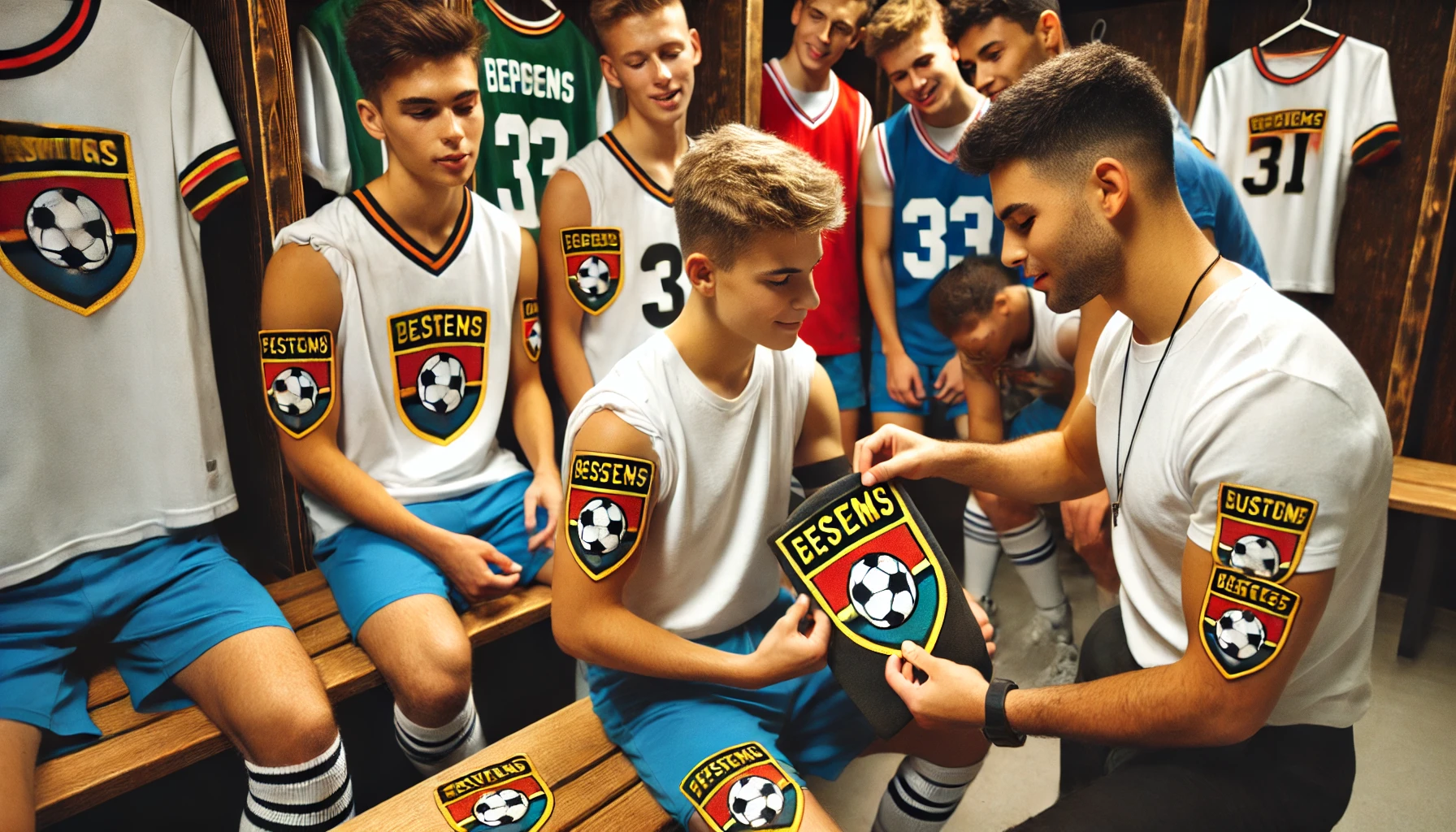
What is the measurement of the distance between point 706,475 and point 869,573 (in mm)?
319

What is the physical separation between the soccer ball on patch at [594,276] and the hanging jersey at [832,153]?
2.61 ft

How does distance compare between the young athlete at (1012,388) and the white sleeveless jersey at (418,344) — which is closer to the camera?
the white sleeveless jersey at (418,344)

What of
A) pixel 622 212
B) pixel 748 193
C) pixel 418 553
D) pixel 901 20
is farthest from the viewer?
pixel 901 20

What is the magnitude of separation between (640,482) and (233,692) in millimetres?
762

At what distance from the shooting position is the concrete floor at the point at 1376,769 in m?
2.00

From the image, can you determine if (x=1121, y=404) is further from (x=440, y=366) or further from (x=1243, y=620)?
(x=440, y=366)

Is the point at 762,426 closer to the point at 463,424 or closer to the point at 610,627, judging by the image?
the point at 610,627

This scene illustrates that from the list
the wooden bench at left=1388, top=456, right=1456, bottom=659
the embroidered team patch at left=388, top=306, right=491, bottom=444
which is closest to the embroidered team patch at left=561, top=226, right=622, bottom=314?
the embroidered team patch at left=388, top=306, right=491, bottom=444

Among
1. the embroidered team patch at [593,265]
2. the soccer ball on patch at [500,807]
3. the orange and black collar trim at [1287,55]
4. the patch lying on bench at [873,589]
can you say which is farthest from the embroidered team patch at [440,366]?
the orange and black collar trim at [1287,55]

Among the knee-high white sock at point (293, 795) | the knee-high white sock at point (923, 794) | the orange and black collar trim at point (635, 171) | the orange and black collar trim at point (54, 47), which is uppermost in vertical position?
the orange and black collar trim at point (54, 47)

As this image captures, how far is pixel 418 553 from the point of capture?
179cm

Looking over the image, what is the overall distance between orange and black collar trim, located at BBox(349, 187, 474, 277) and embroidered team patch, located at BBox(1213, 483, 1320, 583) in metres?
1.47

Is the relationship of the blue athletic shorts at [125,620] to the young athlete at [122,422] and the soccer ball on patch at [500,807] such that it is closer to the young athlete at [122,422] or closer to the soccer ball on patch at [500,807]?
the young athlete at [122,422]

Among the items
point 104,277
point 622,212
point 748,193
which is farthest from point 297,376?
point 748,193
